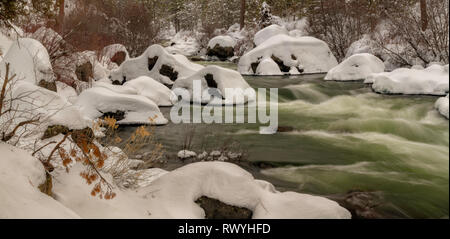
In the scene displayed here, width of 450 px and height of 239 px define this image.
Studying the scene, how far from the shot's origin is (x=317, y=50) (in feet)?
55.5

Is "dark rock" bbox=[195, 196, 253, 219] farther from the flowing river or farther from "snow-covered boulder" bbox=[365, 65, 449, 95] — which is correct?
"snow-covered boulder" bbox=[365, 65, 449, 95]

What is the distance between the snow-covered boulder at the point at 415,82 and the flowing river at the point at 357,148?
48cm

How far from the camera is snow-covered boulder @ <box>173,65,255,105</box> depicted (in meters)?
10.2

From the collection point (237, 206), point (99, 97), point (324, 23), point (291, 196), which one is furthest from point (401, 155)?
point (324, 23)

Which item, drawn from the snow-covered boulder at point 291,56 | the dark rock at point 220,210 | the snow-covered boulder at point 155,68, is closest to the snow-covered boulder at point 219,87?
the snow-covered boulder at point 155,68

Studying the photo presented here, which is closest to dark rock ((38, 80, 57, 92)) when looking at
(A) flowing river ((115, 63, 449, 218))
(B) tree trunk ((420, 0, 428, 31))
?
(A) flowing river ((115, 63, 449, 218))

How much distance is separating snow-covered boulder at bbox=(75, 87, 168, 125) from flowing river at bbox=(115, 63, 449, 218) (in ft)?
1.17

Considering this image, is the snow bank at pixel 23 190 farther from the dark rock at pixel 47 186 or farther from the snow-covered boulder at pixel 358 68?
the snow-covered boulder at pixel 358 68

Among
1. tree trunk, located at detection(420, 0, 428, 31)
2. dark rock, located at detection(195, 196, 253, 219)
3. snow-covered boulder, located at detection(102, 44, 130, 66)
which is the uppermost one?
tree trunk, located at detection(420, 0, 428, 31)

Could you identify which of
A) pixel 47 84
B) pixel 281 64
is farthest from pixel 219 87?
pixel 281 64

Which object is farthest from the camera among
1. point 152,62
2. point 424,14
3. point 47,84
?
point 152,62

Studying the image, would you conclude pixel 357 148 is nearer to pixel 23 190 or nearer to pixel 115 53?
pixel 23 190

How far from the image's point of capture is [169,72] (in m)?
12.7

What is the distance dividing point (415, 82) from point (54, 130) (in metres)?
9.72
